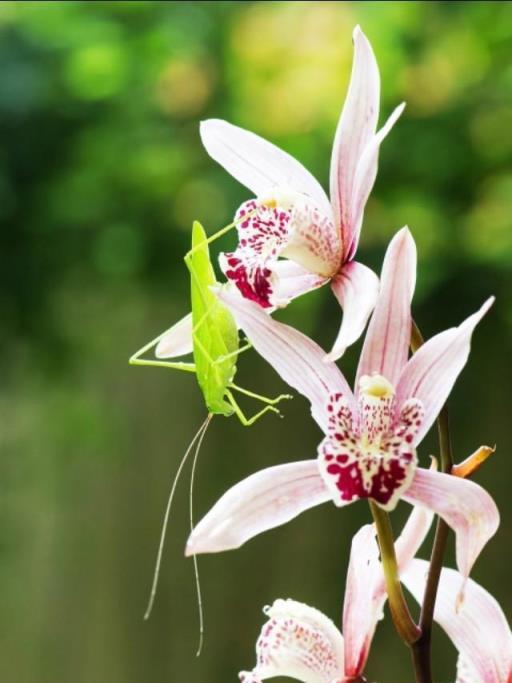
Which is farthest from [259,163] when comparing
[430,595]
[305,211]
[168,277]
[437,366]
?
[168,277]

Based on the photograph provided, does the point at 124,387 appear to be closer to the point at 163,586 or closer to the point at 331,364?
the point at 163,586

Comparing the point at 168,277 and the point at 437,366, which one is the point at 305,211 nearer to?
the point at 437,366

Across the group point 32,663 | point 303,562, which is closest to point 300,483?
point 303,562

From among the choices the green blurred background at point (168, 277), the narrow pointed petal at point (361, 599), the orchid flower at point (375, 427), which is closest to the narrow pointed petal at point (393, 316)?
the orchid flower at point (375, 427)

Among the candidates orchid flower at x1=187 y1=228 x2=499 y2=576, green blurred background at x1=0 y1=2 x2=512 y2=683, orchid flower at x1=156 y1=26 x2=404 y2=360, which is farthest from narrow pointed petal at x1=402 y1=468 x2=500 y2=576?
green blurred background at x1=0 y1=2 x2=512 y2=683

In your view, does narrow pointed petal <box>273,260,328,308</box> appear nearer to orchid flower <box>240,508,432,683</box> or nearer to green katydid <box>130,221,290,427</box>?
green katydid <box>130,221,290,427</box>

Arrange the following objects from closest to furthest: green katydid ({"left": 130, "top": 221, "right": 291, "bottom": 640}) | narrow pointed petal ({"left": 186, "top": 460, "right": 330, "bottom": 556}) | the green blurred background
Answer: narrow pointed petal ({"left": 186, "top": 460, "right": 330, "bottom": 556}), green katydid ({"left": 130, "top": 221, "right": 291, "bottom": 640}), the green blurred background
